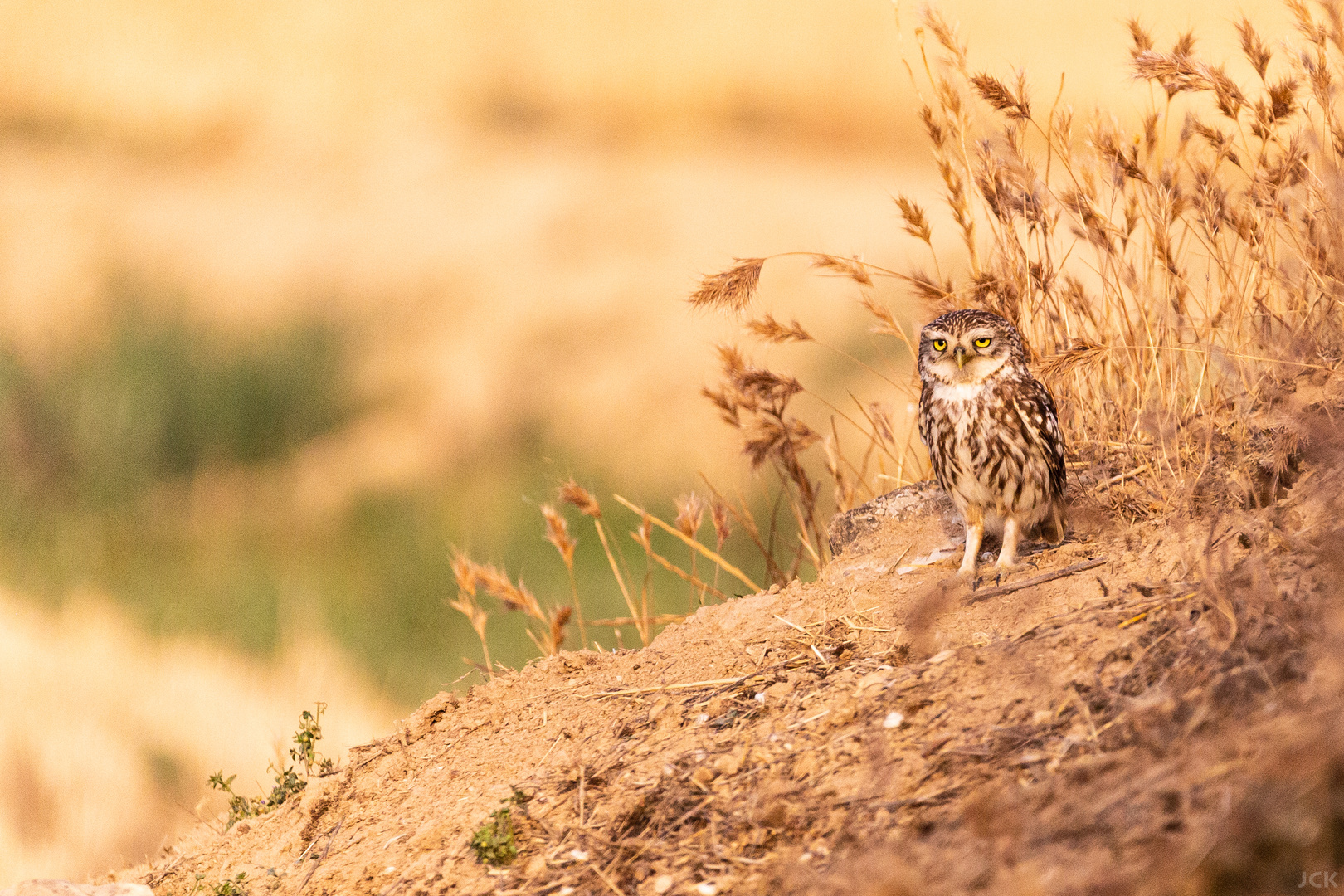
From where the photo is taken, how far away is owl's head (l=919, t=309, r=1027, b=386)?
2.96m

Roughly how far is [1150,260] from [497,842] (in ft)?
8.65

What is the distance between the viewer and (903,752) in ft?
6.35

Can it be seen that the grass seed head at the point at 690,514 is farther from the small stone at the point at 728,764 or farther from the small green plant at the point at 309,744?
the small stone at the point at 728,764

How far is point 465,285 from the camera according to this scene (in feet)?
35.0

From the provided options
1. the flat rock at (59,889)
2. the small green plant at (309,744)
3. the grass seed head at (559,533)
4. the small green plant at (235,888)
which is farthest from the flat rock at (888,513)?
the flat rock at (59,889)

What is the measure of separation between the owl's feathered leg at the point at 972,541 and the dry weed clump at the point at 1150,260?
0.36 meters

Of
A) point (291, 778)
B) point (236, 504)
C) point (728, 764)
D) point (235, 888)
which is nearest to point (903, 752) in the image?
→ point (728, 764)

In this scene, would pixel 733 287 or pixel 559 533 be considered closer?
pixel 733 287

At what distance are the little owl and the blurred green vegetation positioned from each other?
A: 172 inches

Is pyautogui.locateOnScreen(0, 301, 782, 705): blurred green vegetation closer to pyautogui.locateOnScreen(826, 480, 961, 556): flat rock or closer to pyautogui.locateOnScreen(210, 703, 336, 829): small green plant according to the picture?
pyautogui.locateOnScreen(826, 480, 961, 556): flat rock

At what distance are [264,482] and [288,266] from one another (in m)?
2.90

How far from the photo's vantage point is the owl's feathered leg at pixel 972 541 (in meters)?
3.00

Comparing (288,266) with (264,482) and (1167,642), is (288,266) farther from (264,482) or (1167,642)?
(1167,642)

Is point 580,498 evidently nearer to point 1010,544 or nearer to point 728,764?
point 1010,544
